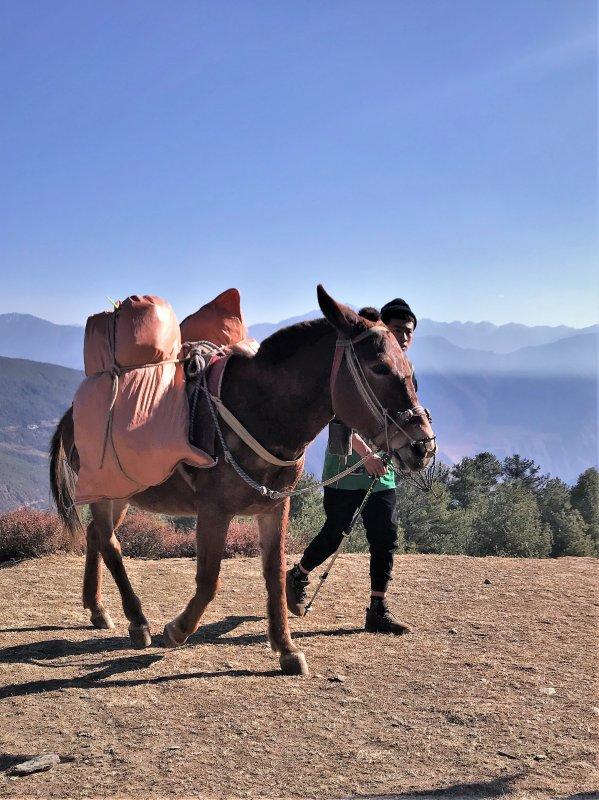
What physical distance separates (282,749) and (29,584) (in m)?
4.58

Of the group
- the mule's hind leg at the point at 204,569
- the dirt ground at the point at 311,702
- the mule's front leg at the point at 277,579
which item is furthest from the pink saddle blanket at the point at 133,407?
the dirt ground at the point at 311,702

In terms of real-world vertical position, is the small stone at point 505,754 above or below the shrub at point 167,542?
below

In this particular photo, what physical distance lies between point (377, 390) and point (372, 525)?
2046 millimetres

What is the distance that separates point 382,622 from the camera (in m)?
5.84

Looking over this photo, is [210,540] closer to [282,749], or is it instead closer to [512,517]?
[282,749]

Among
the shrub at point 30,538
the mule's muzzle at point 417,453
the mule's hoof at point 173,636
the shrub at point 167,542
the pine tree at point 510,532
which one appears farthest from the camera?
the pine tree at point 510,532

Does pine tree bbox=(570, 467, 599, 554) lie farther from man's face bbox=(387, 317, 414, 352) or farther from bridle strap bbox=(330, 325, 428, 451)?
bridle strap bbox=(330, 325, 428, 451)

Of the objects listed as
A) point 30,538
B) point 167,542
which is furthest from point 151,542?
point 30,538

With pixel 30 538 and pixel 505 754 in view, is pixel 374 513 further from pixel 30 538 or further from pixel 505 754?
pixel 30 538

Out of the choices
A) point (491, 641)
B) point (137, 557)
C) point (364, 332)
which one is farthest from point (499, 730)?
point (137, 557)

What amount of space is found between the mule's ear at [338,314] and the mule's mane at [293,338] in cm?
22

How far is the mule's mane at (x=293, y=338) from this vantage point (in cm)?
429

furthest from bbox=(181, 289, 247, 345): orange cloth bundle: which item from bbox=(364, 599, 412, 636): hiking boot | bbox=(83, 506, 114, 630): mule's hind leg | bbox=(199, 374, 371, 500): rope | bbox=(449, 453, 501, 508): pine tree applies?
bbox=(449, 453, 501, 508): pine tree

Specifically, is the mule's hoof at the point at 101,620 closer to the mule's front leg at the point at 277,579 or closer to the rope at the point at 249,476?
the mule's front leg at the point at 277,579
